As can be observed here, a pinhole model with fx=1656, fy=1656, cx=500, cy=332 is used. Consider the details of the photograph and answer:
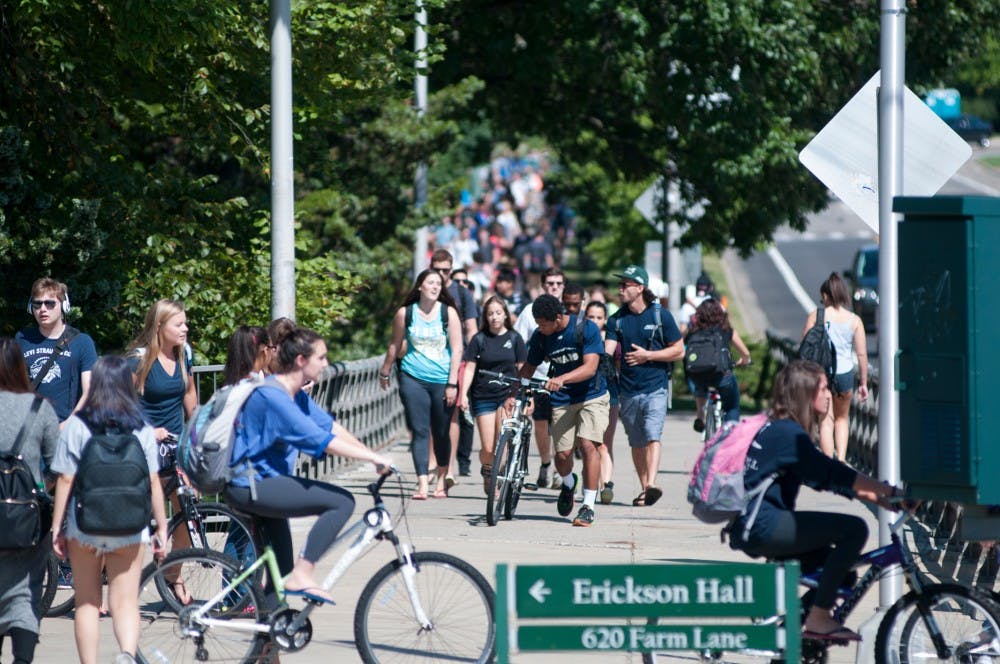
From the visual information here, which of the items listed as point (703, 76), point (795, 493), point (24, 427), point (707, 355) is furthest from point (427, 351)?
point (703, 76)

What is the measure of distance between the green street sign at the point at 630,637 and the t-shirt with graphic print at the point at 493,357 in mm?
7328

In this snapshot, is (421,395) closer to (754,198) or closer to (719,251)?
(754,198)

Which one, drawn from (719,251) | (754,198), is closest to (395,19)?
(754,198)

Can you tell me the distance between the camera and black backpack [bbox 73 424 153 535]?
6.82 m

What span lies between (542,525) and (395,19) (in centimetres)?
498

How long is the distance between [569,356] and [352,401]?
4.28m

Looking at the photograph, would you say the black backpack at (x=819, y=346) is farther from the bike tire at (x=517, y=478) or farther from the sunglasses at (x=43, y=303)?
the sunglasses at (x=43, y=303)

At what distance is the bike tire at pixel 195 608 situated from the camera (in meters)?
7.12

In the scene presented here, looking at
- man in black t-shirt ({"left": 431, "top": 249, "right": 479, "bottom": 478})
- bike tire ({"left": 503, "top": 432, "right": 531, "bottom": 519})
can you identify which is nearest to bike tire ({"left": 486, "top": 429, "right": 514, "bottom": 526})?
bike tire ({"left": 503, "top": 432, "right": 531, "bottom": 519})

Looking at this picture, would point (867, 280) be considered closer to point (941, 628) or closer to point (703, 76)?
point (703, 76)

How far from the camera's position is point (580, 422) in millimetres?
12266

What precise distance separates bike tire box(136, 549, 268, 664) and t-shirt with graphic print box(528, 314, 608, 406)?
5331 mm

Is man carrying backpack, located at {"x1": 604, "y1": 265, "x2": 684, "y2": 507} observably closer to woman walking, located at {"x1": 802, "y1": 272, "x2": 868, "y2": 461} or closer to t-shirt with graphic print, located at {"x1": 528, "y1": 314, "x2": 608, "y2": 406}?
t-shirt with graphic print, located at {"x1": 528, "y1": 314, "x2": 608, "y2": 406}

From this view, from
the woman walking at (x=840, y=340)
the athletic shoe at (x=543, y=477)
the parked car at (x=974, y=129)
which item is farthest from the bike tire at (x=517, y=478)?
the parked car at (x=974, y=129)
